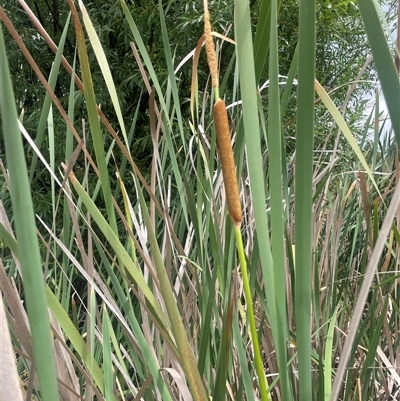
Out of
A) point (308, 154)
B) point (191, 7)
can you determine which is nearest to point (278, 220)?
point (308, 154)

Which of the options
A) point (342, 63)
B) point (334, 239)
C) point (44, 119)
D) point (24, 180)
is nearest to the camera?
point (24, 180)

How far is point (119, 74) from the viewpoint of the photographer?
194 centimetres

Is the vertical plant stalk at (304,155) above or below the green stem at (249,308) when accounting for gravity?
above

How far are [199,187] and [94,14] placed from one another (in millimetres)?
1772

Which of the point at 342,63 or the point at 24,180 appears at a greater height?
the point at 342,63

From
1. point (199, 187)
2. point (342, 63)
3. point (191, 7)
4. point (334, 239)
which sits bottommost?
point (334, 239)

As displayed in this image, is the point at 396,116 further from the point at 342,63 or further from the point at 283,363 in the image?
the point at 342,63

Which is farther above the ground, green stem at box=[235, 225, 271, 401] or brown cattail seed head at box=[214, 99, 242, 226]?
brown cattail seed head at box=[214, 99, 242, 226]

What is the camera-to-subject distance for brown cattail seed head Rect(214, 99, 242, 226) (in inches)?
6.7

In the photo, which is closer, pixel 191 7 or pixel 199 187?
pixel 199 187

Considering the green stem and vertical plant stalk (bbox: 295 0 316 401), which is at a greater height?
vertical plant stalk (bbox: 295 0 316 401)

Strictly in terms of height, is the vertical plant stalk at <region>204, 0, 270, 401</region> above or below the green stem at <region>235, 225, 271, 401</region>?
above

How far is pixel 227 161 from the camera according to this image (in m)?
0.18

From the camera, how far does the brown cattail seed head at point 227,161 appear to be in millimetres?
170
